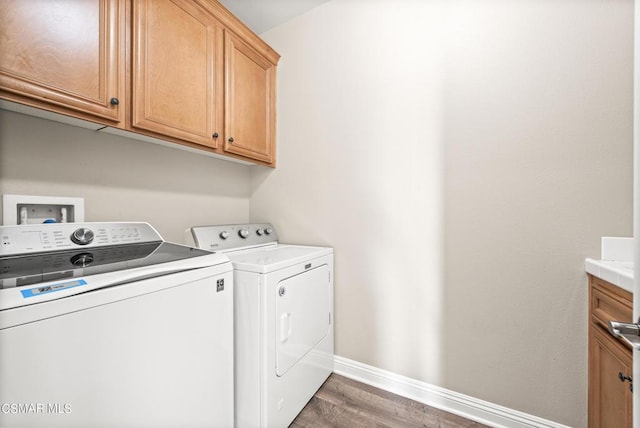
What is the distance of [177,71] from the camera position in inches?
51.4

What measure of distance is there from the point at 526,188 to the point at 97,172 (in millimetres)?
2225

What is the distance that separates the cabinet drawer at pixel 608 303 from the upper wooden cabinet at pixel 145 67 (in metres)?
1.94

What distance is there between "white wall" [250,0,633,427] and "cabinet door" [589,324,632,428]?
0.24 feet

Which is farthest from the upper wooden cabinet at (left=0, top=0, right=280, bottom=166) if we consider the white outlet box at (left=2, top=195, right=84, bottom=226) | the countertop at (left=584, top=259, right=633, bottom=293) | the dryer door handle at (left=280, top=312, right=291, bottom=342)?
the countertop at (left=584, top=259, right=633, bottom=293)

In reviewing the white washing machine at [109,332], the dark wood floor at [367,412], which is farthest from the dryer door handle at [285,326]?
the dark wood floor at [367,412]

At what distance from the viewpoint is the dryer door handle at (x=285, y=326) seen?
1182 millimetres

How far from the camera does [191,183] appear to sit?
1.77m

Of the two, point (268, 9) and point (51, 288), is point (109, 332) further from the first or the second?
point (268, 9)

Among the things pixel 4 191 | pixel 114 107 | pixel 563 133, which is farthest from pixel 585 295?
pixel 4 191

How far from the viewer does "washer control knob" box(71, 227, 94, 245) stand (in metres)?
1.05

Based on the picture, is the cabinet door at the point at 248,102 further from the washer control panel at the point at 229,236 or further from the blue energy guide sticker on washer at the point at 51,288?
the blue energy guide sticker on washer at the point at 51,288

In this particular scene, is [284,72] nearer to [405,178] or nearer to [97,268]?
[405,178]

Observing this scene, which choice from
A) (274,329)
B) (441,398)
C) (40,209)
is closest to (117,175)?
(40,209)

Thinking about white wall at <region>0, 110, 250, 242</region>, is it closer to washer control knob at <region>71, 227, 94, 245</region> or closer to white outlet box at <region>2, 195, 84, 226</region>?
white outlet box at <region>2, 195, 84, 226</region>
